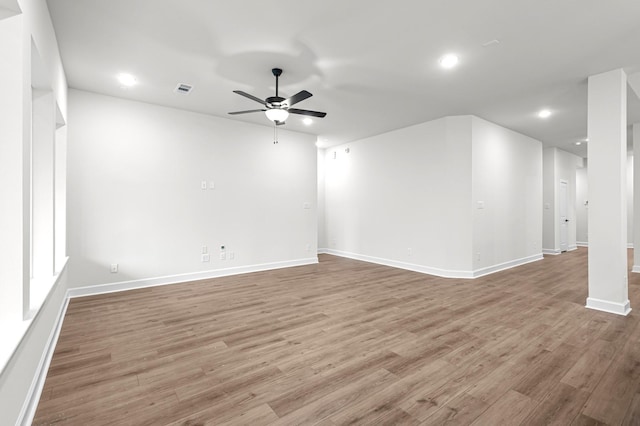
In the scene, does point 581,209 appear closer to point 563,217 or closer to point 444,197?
point 563,217

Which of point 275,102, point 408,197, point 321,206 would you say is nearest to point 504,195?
point 408,197

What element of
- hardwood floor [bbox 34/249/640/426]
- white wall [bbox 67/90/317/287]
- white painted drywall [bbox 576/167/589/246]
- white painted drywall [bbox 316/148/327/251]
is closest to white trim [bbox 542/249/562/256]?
white painted drywall [bbox 576/167/589/246]

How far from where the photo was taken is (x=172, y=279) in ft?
16.0

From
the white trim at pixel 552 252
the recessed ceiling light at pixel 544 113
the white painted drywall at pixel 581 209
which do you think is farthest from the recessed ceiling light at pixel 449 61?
the white painted drywall at pixel 581 209

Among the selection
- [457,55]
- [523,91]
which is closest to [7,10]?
[457,55]

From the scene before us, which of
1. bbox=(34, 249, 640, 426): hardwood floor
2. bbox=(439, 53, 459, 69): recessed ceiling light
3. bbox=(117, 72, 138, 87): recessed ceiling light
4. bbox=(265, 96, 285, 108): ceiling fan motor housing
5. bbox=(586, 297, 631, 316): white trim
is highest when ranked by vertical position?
bbox=(117, 72, 138, 87): recessed ceiling light

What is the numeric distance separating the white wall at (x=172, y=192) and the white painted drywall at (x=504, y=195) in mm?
3436

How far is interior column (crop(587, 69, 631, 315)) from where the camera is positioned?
3.43m

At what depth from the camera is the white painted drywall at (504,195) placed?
5402mm

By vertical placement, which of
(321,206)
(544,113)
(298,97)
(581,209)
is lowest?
(581,209)

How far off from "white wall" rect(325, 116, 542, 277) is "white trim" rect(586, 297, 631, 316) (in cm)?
170

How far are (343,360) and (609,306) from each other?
340 centimetres

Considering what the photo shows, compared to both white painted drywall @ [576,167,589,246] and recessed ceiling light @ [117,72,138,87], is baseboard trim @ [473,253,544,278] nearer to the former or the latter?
white painted drywall @ [576,167,589,246]

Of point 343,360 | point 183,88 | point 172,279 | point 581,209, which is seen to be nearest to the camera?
point 343,360
